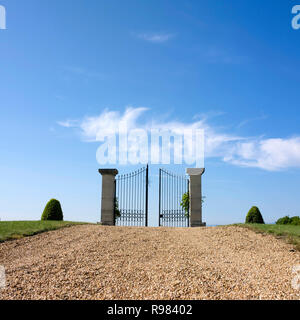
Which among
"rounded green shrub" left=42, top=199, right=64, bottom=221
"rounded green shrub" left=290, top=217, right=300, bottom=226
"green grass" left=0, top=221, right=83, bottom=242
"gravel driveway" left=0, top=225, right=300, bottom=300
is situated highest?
"rounded green shrub" left=42, top=199, right=64, bottom=221

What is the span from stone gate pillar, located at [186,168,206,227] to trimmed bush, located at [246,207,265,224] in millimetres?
2328

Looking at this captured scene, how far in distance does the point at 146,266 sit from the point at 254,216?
1005 centimetres

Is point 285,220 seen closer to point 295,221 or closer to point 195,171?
point 295,221

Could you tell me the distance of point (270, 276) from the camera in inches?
275

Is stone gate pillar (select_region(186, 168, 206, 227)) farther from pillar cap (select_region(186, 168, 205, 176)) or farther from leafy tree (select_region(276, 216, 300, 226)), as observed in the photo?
leafy tree (select_region(276, 216, 300, 226))

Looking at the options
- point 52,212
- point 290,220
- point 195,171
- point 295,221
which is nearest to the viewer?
point 52,212

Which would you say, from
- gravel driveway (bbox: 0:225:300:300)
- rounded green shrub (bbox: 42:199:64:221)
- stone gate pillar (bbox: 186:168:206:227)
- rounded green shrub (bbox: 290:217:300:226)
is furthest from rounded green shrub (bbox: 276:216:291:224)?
rounded green shrub (bbox: 42:199:64:221)

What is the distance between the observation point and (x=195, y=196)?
1633 cm

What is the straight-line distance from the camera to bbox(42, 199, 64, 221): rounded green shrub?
52.9 feet

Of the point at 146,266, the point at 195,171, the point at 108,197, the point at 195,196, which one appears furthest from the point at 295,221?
the point at 146,266

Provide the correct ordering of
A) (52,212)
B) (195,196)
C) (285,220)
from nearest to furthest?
(52,212) < (195,196) < (285,220)

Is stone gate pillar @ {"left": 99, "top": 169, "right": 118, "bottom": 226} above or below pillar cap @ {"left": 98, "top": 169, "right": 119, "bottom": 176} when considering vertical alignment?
below

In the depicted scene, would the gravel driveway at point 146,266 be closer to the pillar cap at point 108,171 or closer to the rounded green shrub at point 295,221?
the pillar cap at point 108,171

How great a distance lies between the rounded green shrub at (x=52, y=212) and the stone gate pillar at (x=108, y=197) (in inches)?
93.3
